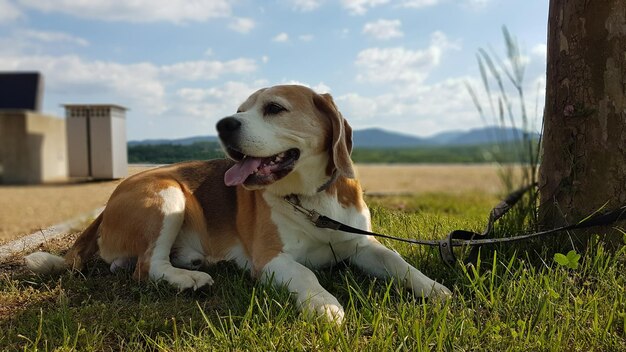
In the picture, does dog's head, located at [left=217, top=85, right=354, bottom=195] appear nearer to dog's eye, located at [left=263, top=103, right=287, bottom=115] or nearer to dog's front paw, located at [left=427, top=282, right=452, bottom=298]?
dog's eye, located at [left=263, top=103, right=287, bottom=115]

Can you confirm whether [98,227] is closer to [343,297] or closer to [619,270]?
[343,297]

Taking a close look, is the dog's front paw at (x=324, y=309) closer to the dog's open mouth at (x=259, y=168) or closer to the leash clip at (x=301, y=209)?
the leash clip at (x=301, y=209)

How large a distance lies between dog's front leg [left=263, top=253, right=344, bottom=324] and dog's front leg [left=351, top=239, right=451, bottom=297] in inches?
17.4

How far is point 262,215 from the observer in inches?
121

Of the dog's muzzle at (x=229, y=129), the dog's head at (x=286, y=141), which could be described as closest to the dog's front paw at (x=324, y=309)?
the dog's head at (x=286, y=141)

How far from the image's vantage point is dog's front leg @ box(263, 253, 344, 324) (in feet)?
7.45

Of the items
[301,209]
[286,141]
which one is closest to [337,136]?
[286,141]

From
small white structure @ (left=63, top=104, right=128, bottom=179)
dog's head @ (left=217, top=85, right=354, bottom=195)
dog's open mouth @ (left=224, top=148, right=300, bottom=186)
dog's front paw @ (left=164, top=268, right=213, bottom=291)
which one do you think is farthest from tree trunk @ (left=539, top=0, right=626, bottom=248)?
small white structure @ (left=63, top=104, right=128, bottom=179)

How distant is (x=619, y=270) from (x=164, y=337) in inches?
90.1

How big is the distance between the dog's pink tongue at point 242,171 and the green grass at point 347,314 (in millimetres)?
555

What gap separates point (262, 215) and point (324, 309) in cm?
96

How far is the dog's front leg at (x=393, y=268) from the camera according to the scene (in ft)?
8.39

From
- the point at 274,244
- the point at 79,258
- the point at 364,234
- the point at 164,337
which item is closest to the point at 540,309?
the point at 364,234

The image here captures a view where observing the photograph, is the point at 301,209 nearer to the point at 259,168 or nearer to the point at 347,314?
the point at 259,168
